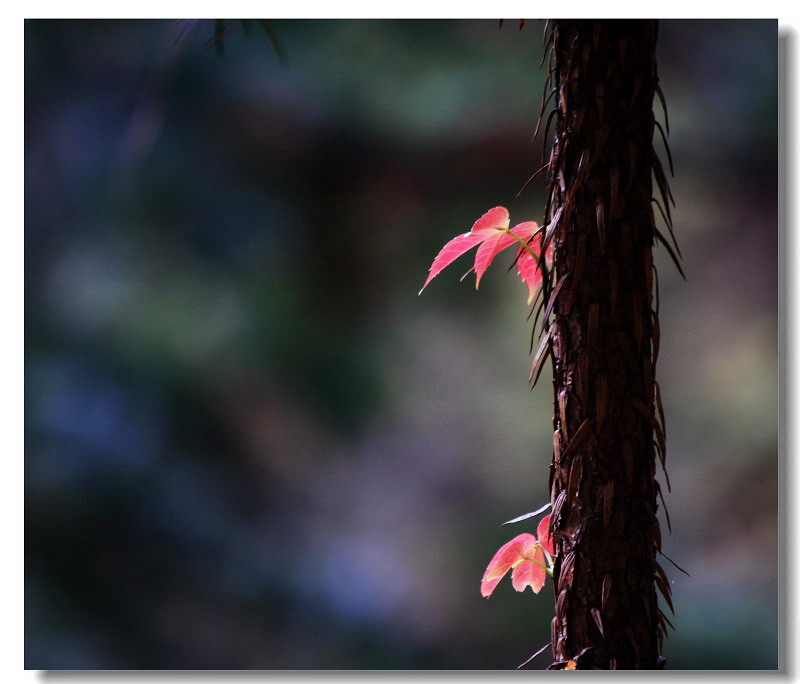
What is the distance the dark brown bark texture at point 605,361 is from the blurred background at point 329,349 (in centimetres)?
40

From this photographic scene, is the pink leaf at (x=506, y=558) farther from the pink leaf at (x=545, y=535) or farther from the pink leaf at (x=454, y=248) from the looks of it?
the pink leaf at (x=454, y=248)

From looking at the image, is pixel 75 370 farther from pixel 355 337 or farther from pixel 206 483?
pixel 355 337

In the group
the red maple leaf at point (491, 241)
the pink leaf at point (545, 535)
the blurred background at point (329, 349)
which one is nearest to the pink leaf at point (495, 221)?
the red maple leaf at point (491, 241)

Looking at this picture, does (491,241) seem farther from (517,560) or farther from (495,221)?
(517,560)

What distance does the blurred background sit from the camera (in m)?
0.97

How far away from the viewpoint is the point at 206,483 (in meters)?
1.21

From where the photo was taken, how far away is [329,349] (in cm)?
128

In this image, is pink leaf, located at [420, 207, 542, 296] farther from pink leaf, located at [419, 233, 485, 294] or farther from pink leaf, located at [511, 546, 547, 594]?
pink leaf, located at [511, 546, 547, 594]

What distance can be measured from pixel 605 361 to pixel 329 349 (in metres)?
0.73

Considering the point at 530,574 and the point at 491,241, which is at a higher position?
the point at 491,241

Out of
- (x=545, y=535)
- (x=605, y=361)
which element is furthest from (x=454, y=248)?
(x=545, y=535)

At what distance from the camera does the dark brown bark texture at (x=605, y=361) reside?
0.61 m

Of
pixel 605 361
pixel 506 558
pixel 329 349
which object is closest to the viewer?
pixel 605 361

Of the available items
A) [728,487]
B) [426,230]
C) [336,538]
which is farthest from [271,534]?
[728,487]
